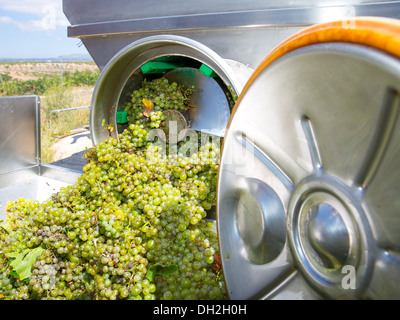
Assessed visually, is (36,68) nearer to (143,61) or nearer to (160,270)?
(143,61)

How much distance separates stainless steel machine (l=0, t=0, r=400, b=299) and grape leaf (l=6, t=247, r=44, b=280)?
3.40 feet

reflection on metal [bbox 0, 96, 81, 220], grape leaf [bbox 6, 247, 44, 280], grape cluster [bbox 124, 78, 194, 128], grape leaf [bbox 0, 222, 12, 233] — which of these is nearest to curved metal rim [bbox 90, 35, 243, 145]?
grape cluster [bbox 124, 78, 194, 128]

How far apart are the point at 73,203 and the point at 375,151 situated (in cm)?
165

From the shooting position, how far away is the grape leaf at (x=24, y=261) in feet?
5.41

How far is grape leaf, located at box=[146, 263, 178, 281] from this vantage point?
1.63m

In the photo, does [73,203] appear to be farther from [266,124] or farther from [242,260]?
[266,124]

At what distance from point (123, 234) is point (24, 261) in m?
0.54

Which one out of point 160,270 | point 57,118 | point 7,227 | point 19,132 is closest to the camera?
point 160,270

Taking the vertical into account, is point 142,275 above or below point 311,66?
below

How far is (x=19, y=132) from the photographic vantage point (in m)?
2.75

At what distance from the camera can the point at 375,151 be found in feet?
2.88

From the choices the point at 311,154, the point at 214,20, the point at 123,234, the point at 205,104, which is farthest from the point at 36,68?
the point at 311,154

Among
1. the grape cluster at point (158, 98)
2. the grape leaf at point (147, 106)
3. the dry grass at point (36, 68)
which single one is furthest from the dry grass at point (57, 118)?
the dry grass at point (36, 68)
